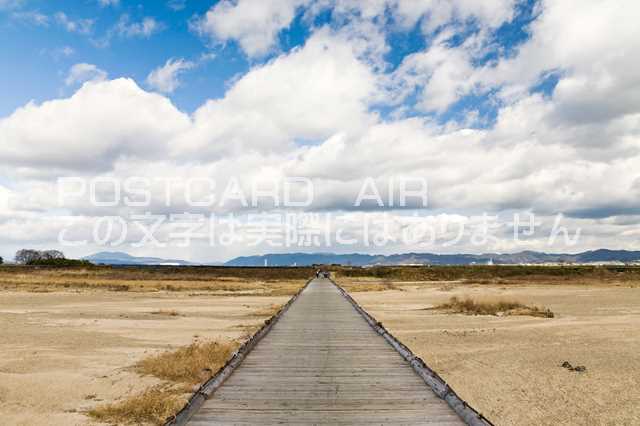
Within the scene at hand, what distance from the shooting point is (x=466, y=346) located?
1550 centimetres

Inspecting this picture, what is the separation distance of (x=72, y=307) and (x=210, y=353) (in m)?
19.7

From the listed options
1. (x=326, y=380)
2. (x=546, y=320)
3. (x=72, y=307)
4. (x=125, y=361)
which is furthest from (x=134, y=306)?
(x=326, y=380)

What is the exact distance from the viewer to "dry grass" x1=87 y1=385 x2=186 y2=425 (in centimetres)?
823

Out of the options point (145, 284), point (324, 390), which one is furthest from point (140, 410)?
point (145, 284)

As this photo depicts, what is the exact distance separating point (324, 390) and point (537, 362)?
7.20 m

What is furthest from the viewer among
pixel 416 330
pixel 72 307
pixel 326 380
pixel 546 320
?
pixel 72 307

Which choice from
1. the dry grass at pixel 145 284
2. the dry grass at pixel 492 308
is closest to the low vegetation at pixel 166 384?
the dry grass at pixel 492 308

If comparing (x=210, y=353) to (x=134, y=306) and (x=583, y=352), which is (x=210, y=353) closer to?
(x=583, y=352)

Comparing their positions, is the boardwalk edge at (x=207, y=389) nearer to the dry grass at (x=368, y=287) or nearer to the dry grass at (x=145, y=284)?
the dry grass at (x=145, y=284)

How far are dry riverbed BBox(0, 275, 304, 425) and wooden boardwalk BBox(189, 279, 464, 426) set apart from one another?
105 inches

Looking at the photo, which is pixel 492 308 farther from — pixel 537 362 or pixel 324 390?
pixel 324 390

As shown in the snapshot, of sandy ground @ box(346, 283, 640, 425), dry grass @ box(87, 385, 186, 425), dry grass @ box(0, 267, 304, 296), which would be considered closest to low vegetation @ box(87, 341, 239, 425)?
dry grass @ box(87, 385, 186, 425)

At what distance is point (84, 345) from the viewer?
15.8 meters

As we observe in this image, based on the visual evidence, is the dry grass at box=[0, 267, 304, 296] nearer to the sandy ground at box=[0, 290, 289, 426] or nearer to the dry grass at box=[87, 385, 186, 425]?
the sandy ground at box=[0, 290, 289, 426]
